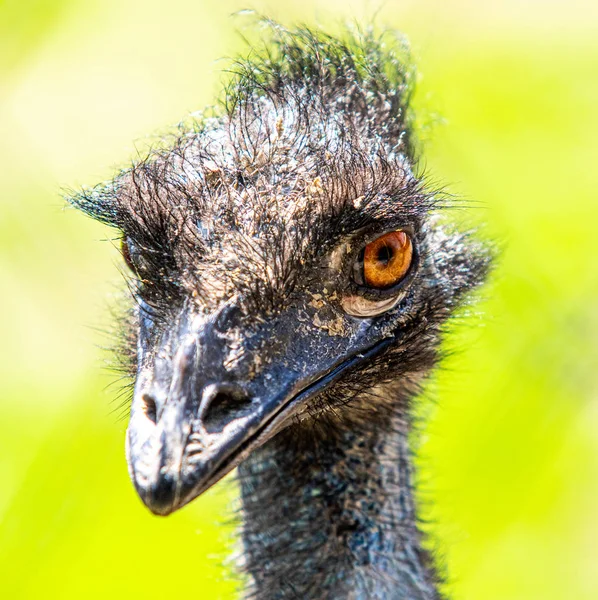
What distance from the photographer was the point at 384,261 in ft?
7.36

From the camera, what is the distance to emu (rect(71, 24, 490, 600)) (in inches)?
76.6

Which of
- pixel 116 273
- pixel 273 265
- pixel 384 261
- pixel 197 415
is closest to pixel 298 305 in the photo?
pixel 273 265

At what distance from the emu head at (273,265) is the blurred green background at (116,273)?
144 cm

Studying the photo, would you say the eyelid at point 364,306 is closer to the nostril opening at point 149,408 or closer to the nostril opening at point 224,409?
the nostril opening at point 224,409

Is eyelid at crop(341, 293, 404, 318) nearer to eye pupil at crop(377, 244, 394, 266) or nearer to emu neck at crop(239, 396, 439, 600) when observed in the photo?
eye pupil at crop(377, 244, 394, 266)

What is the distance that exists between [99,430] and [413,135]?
2.00 metres

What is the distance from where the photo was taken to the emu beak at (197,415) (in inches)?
71.7

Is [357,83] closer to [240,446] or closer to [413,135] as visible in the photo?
[413,135]

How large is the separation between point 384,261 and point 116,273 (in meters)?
1.82

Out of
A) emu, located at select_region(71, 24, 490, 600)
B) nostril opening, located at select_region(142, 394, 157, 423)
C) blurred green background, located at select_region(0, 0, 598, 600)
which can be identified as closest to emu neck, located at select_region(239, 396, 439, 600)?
emu, located at select_region(71, 24, 490, 600)

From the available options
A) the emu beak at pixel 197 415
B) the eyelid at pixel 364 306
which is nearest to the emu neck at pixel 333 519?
the eyelid at pixel 364 306

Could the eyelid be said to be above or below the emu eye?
below

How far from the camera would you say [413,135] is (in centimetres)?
266

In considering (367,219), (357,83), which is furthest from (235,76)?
(367,219)
